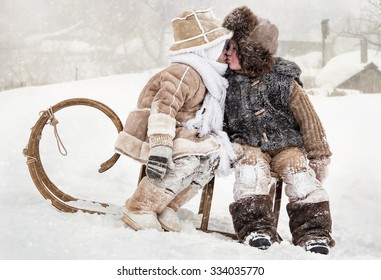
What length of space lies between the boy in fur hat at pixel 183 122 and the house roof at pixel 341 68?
7.39m

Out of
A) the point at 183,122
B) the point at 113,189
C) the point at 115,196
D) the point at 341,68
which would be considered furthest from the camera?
the point at 341,68

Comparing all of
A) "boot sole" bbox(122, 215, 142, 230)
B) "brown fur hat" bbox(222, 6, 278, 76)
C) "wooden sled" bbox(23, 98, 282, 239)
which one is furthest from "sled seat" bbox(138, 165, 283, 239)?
"brown fur hat" bbox(222, 6, 278, 76)

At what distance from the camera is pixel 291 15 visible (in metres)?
6.48

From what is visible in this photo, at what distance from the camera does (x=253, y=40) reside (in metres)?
2.47

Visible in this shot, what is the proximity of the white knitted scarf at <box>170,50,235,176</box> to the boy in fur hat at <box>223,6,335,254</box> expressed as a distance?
59mm

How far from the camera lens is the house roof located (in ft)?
32.5

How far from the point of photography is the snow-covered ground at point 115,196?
2068 millimetres

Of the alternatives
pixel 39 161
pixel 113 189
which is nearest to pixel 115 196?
pixel 113 189

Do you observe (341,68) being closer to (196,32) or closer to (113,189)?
(113,189)

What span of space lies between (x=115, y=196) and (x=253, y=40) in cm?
136

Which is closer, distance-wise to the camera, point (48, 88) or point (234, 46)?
point (234, 46)
